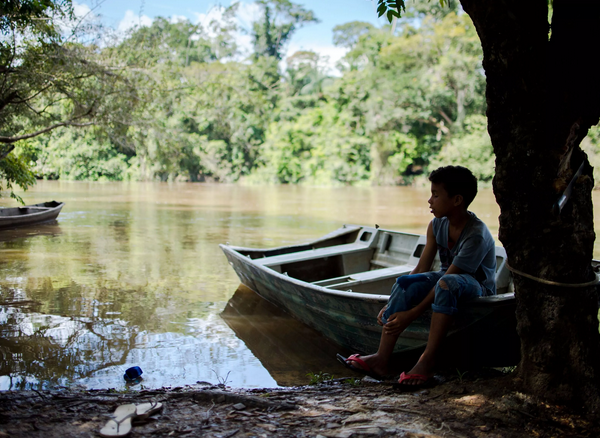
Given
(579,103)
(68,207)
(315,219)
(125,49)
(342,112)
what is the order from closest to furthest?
1. (579,103)
2. (125,49)
3. (315,219)
4. (68,207)
5. (342,112)

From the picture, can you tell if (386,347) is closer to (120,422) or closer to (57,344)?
(120,422)

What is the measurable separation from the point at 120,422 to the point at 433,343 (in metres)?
1.74

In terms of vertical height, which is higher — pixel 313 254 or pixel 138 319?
pixel 313 254

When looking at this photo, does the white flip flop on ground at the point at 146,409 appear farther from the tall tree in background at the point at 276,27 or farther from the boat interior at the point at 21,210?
the tall tree in background at the point at 276,27

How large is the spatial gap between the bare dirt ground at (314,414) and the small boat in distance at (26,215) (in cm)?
989

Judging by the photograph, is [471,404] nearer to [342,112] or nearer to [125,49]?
[125,49]

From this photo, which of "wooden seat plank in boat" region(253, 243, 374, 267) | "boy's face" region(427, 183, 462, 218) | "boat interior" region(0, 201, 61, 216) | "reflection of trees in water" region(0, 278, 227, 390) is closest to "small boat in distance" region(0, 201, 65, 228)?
"boat interior" region(0, 201, 61, 216)

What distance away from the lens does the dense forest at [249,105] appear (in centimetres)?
1171

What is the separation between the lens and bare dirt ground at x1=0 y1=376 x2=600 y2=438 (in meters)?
2.27

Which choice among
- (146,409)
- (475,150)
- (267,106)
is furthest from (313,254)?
(475,150)

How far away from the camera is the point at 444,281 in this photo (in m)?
3.06

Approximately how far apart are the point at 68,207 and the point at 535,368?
18498 mm

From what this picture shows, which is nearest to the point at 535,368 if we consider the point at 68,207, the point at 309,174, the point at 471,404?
the point at 471,404

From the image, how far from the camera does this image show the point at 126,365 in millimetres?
4164
